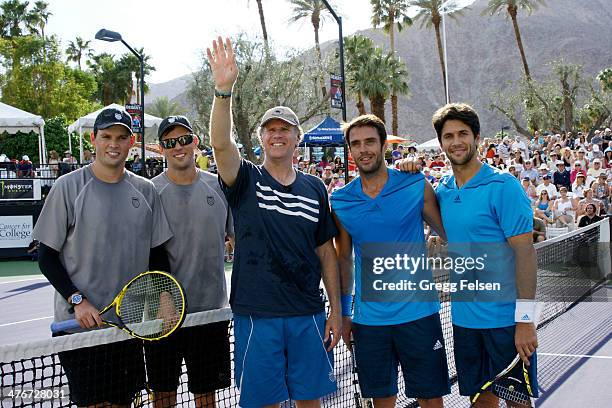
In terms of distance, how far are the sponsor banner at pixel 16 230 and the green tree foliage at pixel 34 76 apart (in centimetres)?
3030

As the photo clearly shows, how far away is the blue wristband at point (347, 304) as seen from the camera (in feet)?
13.3

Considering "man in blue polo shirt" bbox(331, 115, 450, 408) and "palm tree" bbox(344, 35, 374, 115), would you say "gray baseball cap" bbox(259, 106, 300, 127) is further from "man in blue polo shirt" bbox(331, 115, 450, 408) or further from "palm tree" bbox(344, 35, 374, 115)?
"palm tree" bbox(344, 35, 374, 115)

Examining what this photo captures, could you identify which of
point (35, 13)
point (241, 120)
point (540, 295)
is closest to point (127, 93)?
point (35, 13)

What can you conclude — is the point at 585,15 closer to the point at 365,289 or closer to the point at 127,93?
the point at 127,93

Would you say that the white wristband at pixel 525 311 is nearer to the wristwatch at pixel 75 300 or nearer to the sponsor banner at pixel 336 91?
the wristwatch at pixel 75 300

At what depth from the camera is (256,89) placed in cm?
3800

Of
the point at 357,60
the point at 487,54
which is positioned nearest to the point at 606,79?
the point at 357,60

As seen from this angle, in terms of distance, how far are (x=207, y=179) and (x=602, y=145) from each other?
22002mm

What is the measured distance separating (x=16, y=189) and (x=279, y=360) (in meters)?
16.4

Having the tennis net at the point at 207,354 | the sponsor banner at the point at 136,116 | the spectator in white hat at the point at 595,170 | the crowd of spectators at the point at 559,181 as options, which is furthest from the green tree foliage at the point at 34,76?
the tennis net at the point at 207,354

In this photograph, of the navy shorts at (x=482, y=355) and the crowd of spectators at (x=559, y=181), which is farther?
the crowd of spectators at (x=559, y=181)

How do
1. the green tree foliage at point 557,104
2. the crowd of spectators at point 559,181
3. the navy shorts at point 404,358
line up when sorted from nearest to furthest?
the navy shorts at point 404,358 → the crowd of spectators at point 559,181 → the green tree foliage at point 557,104

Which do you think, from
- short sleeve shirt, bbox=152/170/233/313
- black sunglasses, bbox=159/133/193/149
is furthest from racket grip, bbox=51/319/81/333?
black sunglasses, bbox=159/133/193/149

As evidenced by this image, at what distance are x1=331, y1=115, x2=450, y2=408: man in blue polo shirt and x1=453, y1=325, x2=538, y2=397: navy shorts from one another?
11 cm
